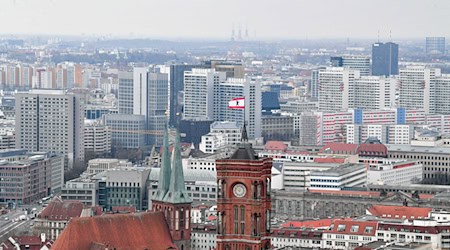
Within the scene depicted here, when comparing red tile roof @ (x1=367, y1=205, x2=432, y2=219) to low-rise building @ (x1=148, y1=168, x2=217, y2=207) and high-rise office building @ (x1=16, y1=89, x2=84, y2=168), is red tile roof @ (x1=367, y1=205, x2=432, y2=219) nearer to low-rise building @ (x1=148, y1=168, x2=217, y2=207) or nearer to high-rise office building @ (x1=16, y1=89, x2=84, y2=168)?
low-rise building @ (x1=148, y1=168, x2=217, y2=207)

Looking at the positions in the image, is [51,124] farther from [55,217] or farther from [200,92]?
[55,217]

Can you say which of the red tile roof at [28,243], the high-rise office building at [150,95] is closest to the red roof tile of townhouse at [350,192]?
the red tile roof at [28,243]

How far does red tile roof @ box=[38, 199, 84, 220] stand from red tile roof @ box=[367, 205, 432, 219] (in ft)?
27.5

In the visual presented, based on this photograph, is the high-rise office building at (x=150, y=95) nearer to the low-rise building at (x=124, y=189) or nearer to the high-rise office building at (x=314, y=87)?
the high-rise office building at (x=314, y=87)

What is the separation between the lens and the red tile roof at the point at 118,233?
124 ft

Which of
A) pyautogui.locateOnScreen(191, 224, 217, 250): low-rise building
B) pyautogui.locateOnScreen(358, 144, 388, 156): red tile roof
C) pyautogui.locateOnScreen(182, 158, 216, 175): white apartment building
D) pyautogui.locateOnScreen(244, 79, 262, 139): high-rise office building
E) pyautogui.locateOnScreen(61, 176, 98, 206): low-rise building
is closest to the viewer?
pyautogui.locateOnScreen(191, 224, 217, 250): low-rise building

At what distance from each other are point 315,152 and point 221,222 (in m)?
33.9

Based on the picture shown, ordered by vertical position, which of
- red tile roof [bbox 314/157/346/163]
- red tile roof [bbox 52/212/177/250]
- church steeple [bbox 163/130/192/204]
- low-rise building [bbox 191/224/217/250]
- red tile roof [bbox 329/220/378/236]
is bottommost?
low-rise building [bbox 191/224/217/250]

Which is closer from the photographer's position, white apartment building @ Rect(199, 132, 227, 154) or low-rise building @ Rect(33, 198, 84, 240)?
low-rise building @ Rect(33, 198, 84, 240)

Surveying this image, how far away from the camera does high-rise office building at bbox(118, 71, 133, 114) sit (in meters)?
91.2

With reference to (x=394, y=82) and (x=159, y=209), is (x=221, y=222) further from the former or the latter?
(x=394, y=82)

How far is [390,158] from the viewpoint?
6525 cm

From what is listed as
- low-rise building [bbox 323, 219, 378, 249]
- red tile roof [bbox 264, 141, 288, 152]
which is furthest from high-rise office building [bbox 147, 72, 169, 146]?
low-rise building [bbox 323, 219, 378, 249]

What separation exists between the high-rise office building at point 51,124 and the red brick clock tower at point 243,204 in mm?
39968
